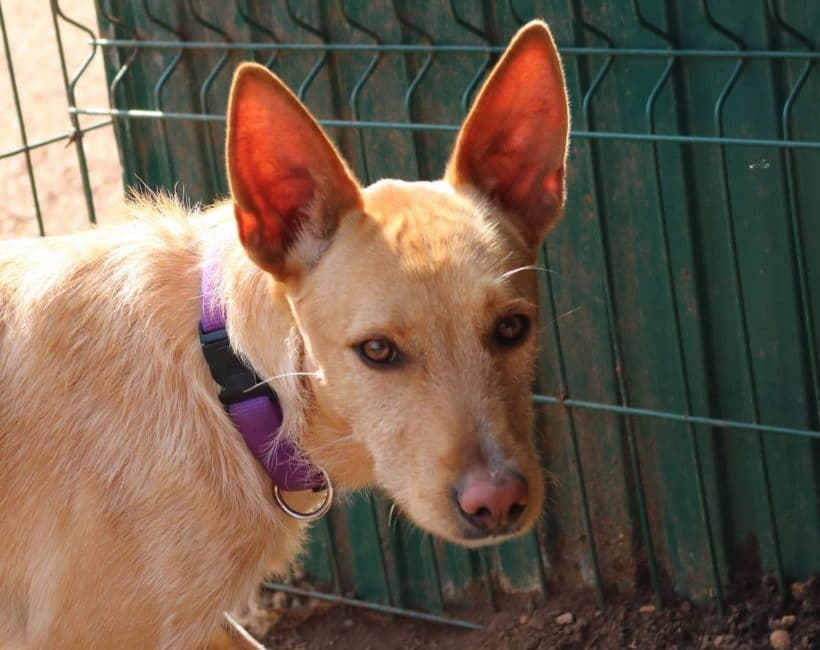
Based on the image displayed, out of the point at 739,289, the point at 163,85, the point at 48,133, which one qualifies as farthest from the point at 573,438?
the point at 48,133

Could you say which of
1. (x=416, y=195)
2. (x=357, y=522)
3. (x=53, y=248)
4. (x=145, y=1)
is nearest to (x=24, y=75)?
(x=145, y=1)

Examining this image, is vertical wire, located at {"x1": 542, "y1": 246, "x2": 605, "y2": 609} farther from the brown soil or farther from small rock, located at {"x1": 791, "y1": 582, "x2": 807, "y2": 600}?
small rock, located at {"x1": 791, "y1": 582, "x2": 807, "y2": 600}

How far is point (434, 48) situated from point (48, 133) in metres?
6.05

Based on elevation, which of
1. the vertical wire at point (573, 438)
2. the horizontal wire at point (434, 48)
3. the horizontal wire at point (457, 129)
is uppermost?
the horizontal wire at point (434, 48)

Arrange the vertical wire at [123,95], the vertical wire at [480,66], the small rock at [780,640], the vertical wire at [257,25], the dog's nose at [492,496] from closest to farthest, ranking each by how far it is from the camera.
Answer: the dog's nose at [492,496]
the vertical wire at [480,66]
the small rock at [780,640]
the vertical wire at [257,25]
the vertical wire at [123,95]

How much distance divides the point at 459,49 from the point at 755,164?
3.84ft

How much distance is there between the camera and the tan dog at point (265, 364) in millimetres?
3424

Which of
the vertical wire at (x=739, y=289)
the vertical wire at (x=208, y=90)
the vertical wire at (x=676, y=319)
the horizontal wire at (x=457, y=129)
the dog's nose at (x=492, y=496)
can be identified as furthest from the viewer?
the vertical wire at (x=208, y=90)

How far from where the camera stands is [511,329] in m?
3.56

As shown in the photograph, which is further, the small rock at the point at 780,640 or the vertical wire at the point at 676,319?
the small rock at the point at 780,640

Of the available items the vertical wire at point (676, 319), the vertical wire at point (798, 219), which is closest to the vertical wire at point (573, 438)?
the vertical wire at point (676, 319)

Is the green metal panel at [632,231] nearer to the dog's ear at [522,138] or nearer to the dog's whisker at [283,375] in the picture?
the dog's ear at [522,138]

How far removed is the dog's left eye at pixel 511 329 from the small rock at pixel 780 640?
2058 millimetres

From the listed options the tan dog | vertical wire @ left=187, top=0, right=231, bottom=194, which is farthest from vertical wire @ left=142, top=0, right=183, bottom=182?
the tan dog
